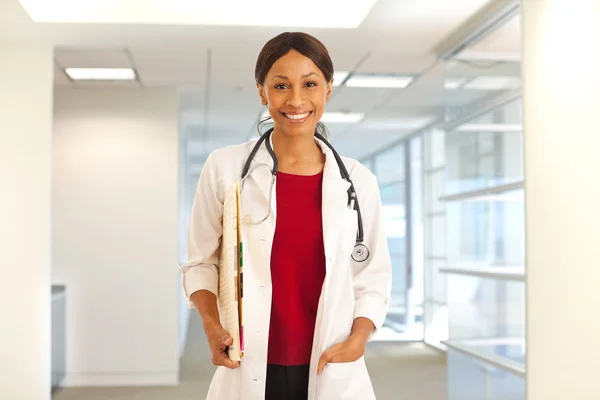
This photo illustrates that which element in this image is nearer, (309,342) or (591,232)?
(309,342)

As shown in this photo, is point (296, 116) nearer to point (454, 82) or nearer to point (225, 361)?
point (225, 361)

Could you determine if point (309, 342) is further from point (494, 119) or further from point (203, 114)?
point (203, 114)

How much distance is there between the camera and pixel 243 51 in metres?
6.30

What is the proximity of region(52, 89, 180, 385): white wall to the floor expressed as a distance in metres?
0.34

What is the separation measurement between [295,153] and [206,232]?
10.2 inches

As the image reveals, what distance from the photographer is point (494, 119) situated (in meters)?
5.07

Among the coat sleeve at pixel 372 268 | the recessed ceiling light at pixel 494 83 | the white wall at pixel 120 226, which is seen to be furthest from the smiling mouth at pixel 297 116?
the white wall at pixel 120 226

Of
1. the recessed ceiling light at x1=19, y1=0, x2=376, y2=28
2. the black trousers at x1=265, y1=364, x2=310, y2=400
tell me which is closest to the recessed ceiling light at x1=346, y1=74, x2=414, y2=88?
the recessed ceiling light at x1=19, y1=0, x2=376, y2=28

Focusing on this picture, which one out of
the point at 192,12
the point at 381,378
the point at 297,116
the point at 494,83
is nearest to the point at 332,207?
the point at 297,116

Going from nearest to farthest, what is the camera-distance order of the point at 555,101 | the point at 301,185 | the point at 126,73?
the point at 301,185 → the point at 555,101 → the point at 126,73

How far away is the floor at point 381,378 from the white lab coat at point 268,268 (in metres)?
5.38

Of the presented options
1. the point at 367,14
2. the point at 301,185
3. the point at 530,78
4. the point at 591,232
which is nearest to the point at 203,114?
the point at 367,14

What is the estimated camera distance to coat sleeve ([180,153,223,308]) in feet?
5.27

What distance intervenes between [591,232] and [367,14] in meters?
2.36
